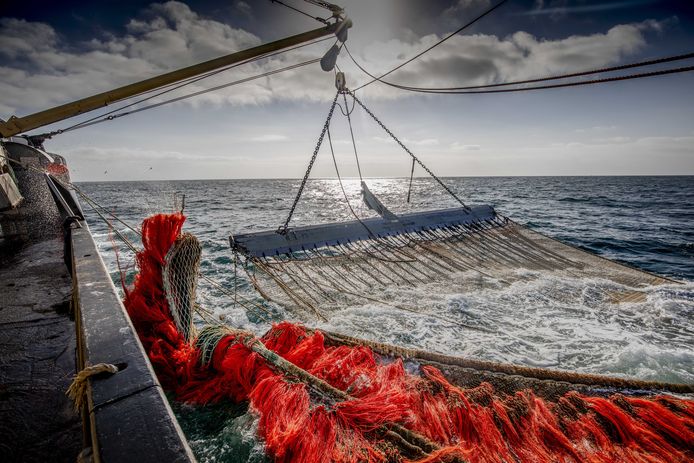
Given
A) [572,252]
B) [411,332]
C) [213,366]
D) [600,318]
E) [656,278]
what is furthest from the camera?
[572,252]

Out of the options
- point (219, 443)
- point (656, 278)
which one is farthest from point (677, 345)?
point (219, 443)

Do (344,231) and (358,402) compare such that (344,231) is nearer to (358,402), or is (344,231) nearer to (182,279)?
(182,279)

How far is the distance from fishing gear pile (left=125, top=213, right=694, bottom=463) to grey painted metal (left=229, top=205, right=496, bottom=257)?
375cm

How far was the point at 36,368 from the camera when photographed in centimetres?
230

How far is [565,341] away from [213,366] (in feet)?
16.5

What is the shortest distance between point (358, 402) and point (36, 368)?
2520mm

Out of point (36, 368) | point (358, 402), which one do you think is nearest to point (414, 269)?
point (358, 402)

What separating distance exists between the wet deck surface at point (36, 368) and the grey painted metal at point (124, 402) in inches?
26.7

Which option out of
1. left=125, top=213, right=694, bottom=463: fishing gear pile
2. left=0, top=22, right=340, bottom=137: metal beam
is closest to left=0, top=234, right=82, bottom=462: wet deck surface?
left=125, top=213, right=694, bottom=463: fishing gear pile

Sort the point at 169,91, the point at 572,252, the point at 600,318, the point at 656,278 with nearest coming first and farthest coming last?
1. the point at 600,318
2. the point at 169,91
3. the point at 656,278
4. the point at 572,252

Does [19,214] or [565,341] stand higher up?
[19,214]

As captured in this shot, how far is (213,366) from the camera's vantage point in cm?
264

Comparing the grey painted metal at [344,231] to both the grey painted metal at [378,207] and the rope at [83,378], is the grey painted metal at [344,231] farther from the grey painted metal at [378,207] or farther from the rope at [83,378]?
the rope at [83,378]

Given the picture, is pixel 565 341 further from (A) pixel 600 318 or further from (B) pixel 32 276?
(B) pixel 32 276
